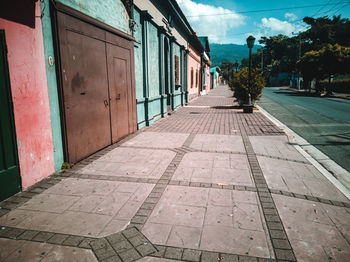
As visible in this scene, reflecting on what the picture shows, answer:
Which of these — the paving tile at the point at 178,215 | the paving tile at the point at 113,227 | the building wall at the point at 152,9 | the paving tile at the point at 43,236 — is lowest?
the paving tile at the point at 178,215

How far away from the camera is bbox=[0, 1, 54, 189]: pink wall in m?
3.40

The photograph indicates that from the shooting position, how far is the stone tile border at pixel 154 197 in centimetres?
292

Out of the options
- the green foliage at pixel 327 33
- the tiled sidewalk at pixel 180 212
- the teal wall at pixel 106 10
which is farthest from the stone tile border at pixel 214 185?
the green foliage at pixel 327 33

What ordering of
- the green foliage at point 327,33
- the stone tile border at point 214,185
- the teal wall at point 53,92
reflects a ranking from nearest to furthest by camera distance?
the stone tile border at point 214,185
the teal wall at point 53,92
the green foliage at point 327,33

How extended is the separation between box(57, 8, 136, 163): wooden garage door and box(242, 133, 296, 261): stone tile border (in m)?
3.53

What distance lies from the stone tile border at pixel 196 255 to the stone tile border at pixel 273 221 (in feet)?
0.68

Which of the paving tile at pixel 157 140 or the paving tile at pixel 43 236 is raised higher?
the paving tile at pixel 157 140

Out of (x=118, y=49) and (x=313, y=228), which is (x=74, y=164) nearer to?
(x=118, y=49)

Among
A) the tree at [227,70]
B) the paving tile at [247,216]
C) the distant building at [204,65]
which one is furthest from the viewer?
the tree at [227,70]

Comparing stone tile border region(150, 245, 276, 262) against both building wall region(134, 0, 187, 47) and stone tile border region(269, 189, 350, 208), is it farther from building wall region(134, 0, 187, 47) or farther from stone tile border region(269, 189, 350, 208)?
building wall region(134, 0, 187, 47)

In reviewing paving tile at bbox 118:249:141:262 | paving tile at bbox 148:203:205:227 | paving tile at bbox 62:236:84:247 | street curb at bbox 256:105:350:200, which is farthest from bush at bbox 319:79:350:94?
paving tile at bbox 62:236:84:247

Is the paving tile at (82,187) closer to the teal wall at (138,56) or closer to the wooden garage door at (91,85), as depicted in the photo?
the wooden garage door at (91,85)

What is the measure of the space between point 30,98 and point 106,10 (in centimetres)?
337

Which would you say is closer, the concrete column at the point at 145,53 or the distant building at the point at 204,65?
the concrete column at the point at 145,53
